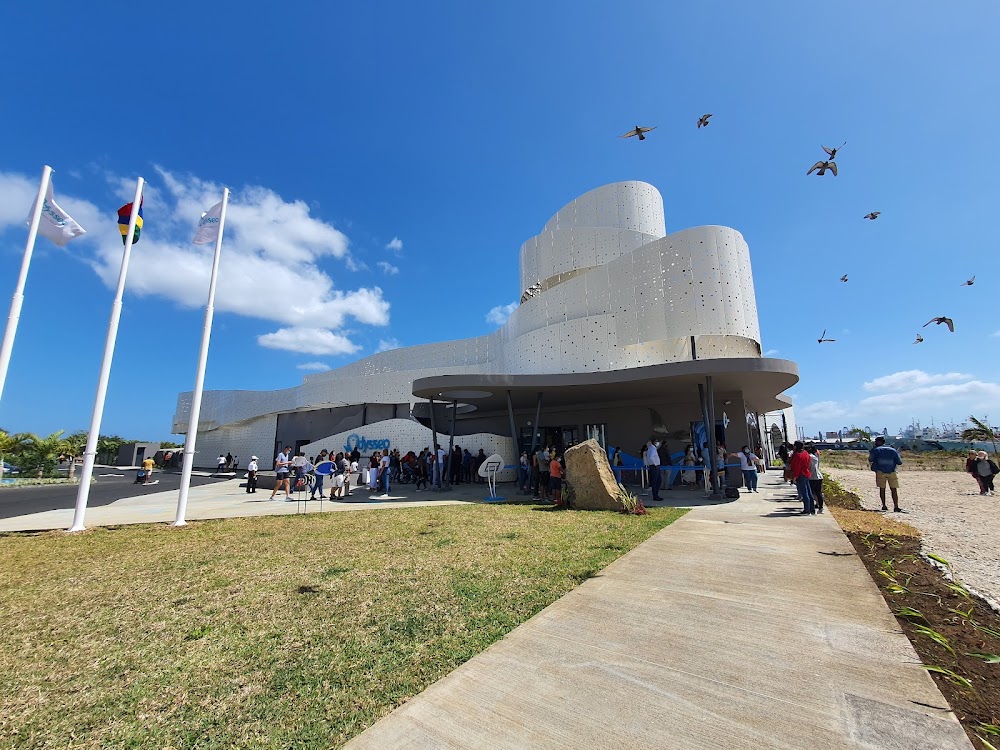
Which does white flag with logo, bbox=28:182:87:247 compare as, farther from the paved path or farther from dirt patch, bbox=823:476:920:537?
dirt patch, bbox=823:476:920:537

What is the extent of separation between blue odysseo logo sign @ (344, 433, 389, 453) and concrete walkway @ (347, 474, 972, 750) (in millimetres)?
28169

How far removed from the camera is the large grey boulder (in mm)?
10609

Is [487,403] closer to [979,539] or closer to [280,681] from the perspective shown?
[979,539]

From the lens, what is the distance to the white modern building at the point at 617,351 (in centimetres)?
1510

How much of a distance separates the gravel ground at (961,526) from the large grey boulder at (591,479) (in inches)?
216

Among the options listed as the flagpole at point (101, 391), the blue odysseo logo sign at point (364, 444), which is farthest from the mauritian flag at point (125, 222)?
the blue odysseo logo sign at point (364, 444)

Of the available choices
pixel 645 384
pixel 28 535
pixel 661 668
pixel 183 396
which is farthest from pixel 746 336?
pixel 183 396

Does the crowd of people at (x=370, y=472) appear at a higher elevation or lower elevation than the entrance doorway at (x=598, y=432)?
lower

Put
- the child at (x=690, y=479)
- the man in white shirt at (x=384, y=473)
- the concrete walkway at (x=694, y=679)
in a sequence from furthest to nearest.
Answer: the child at (x=690, y=479), the man in white shirt at (x=384, y=473), the concrete walkway at (x=694, y=679)

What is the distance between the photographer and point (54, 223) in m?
8.12

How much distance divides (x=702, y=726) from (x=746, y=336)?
2087 centimetres

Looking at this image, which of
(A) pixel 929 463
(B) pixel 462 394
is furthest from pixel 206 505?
(A) pixel 929 463

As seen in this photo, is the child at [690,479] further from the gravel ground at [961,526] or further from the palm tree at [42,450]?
the palm tree at [42,450]

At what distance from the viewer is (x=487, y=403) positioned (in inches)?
829
